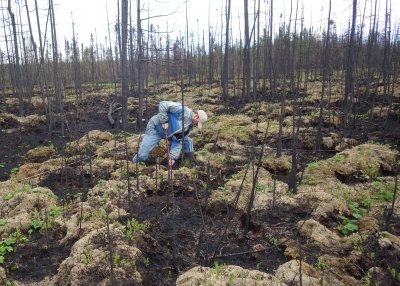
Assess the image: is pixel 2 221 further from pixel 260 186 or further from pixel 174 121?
pixel 260 186

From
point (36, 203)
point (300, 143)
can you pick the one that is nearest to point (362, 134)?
point (300, 143)

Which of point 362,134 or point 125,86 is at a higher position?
point 125,86

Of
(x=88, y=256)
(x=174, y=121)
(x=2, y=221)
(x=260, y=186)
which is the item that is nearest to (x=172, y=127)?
(x=174, y=121)

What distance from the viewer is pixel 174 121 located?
23.1 ft

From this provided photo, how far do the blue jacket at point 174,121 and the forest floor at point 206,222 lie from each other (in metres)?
0.63

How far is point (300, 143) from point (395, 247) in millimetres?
5418

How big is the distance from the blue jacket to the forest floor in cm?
63

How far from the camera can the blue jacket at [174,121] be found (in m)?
6.82

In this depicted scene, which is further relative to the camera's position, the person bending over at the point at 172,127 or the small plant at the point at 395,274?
the person bending over at the point at 172,127

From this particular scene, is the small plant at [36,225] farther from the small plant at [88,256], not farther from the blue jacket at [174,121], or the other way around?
the blue jacket at [174,121]

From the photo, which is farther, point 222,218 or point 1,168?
point 1,168

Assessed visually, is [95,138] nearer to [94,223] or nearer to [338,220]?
[94,223]

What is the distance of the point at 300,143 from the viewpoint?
28.9 feet

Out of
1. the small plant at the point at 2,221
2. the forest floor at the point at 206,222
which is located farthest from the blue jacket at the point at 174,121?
the small plant at the point at 2,221
